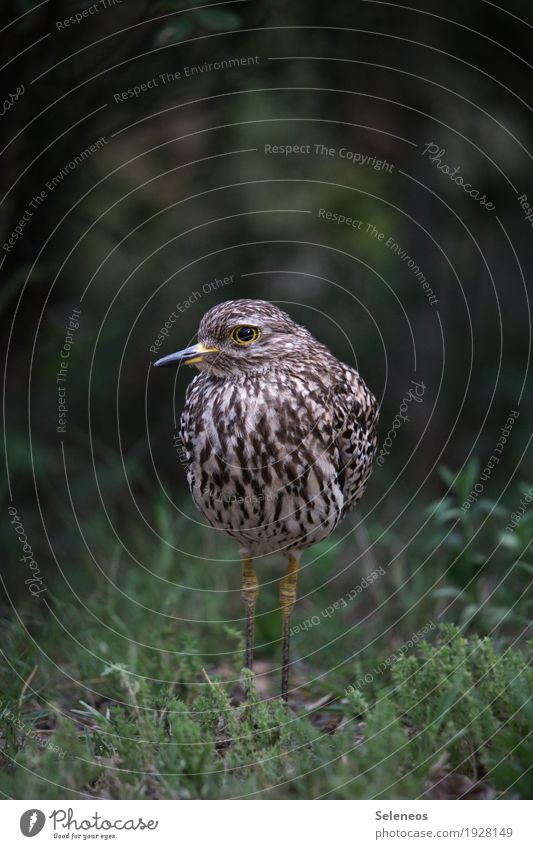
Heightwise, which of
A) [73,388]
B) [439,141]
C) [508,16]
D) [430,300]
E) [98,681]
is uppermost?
[508,16]

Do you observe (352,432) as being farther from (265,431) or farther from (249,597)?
(249,597)

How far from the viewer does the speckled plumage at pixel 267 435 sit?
176 inches

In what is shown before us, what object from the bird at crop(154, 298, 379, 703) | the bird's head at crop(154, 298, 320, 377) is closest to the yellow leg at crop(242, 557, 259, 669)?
the bird at crop(154, 298, 379, 703)

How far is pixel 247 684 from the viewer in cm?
465

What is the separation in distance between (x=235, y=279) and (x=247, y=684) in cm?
420

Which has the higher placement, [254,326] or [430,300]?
[430,300]

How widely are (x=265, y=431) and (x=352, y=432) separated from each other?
502 mm

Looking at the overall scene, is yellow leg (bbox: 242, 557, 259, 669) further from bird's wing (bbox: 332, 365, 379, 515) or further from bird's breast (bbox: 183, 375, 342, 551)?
bird's wing (bbox: 332, 365, 379, 515)

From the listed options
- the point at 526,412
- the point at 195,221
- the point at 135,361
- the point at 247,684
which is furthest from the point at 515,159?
the point at 247,684

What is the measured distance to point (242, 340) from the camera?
14.9ft

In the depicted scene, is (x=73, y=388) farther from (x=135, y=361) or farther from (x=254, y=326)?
(x=254, y=326)

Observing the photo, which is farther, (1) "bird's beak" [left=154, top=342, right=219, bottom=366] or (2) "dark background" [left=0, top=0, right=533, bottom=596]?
(2) "dark background" [left=0, top=0, right=533, bottom=596]

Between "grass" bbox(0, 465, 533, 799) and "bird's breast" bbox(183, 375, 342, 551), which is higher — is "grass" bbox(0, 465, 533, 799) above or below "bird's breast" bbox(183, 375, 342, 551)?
below
